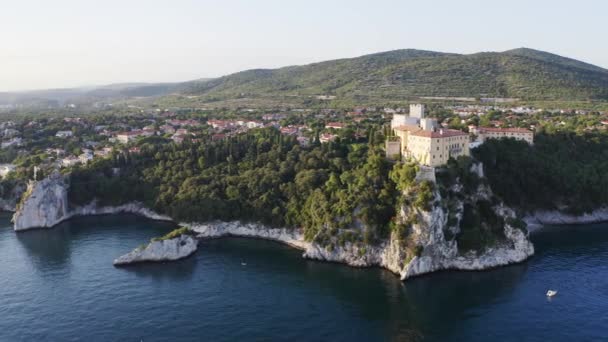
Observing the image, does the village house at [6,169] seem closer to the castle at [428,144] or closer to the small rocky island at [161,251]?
the small rocky island at [161,251]

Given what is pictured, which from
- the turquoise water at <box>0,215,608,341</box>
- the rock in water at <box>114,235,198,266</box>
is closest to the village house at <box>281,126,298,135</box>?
the turquoise water at <box>0,215,608,341</box>

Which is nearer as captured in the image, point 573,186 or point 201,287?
point 201,287

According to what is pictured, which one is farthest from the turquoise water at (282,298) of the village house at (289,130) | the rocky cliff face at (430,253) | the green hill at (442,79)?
the green hill at (442,79)

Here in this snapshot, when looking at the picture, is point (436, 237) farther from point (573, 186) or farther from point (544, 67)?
point (544, 67)

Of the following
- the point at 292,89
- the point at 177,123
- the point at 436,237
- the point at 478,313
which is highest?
the point at 292,89

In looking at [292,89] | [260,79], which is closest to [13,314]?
[292,89]

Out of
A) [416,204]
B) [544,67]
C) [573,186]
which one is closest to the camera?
[416,204]

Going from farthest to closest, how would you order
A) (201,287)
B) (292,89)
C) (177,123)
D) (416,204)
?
(292,89)
(177,123)
(416,204)
(201,287)

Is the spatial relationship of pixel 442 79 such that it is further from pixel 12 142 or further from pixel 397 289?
pixel 397 289
